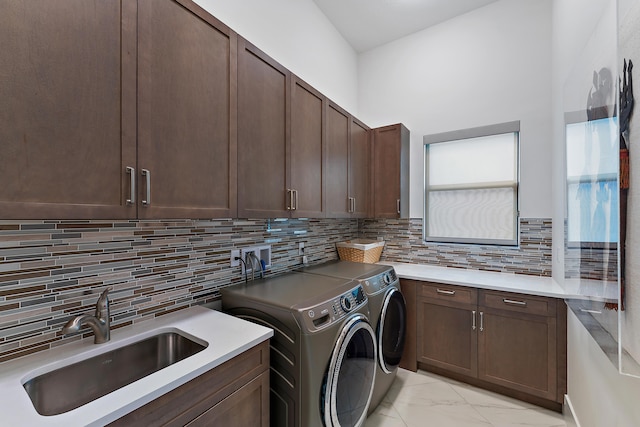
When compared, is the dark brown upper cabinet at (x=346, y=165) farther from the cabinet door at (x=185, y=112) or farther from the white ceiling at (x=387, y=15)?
the white ceiling at (x=387, y=15)

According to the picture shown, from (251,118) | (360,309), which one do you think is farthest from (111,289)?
(360,309)

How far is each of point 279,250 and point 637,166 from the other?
1.93m

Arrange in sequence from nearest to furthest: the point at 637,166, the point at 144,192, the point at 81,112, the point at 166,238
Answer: the point at 637,166, the point at 81,112, the point at 144,192, the point at 166,238

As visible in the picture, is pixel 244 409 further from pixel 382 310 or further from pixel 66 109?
pixel 66 109

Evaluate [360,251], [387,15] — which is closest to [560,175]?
[360,251]

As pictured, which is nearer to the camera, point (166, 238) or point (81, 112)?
point (81, 112)

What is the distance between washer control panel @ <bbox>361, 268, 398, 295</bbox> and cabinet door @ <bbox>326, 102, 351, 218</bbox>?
61cm

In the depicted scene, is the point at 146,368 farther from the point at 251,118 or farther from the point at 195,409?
the point at 251,118

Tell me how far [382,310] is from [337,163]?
125cm

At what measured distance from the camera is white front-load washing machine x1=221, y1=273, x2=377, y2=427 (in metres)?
1.26

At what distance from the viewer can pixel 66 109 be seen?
84 cm

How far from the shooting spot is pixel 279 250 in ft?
7.16

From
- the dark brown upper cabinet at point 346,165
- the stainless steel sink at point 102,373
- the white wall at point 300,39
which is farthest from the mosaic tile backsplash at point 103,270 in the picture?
the white wall at point 300,39

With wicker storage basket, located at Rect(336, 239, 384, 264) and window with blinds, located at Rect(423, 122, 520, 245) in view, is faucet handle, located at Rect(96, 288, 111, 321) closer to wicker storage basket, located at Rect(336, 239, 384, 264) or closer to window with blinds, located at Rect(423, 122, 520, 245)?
wicker storage basket, located at Rect(336, 239, 384, 264)
